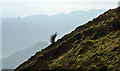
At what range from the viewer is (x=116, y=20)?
3081 cm

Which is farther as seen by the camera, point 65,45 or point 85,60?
point 65,45

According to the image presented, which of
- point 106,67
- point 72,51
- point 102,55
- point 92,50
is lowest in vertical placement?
point 106,67

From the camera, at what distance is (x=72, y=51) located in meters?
29.7

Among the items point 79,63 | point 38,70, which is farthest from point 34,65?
point 79,63

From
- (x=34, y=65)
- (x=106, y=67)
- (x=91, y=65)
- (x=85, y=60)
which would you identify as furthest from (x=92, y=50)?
(x=34, y=65)

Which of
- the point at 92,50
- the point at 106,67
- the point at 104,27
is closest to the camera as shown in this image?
the point at 106,67

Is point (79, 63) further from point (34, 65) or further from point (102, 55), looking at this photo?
point (34, 65)

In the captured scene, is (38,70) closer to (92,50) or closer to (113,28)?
(92,50)

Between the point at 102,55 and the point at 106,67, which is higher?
the point at 102,55

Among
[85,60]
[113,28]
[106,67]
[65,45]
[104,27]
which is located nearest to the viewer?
[106,67]

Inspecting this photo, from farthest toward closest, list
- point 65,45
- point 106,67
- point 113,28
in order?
point 65,45 → point 113,28 → point 106,67

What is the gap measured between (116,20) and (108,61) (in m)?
13.0

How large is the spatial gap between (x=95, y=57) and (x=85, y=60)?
164 centimetres

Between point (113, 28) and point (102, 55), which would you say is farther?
point (113, 28)
